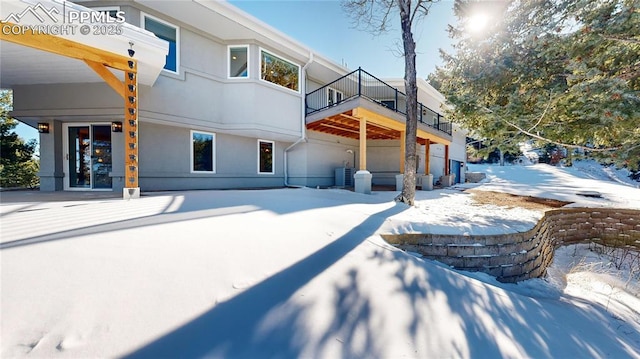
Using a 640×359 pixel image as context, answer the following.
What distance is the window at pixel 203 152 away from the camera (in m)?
8.49

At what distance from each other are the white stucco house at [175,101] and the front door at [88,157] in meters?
0.03

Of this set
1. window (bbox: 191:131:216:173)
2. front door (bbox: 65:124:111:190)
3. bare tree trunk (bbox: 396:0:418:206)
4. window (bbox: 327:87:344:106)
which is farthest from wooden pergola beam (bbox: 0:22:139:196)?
window (bbox: 327:87:344:106)

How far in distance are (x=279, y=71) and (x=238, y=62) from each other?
1534 mm

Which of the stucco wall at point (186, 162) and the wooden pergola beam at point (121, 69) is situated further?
the stucco wall at point (186, 162)

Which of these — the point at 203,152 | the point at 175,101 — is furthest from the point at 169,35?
the point at 203,152

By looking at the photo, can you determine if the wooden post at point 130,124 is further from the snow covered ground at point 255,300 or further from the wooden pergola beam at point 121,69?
the snow covered ground at point 255,300

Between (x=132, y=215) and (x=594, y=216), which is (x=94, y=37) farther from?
(x=594, y=216)

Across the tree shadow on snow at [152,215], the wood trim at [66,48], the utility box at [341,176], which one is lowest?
the tree shadow on snow at [152,215]

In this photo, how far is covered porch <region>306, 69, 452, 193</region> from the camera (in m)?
8.22

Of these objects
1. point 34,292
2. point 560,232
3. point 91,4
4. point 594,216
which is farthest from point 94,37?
point 594,216

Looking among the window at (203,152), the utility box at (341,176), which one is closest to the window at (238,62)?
the window at (203,152)

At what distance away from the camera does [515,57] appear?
5992 mm

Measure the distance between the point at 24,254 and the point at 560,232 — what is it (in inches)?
401

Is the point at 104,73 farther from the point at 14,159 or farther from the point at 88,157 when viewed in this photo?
the point at 14,159
